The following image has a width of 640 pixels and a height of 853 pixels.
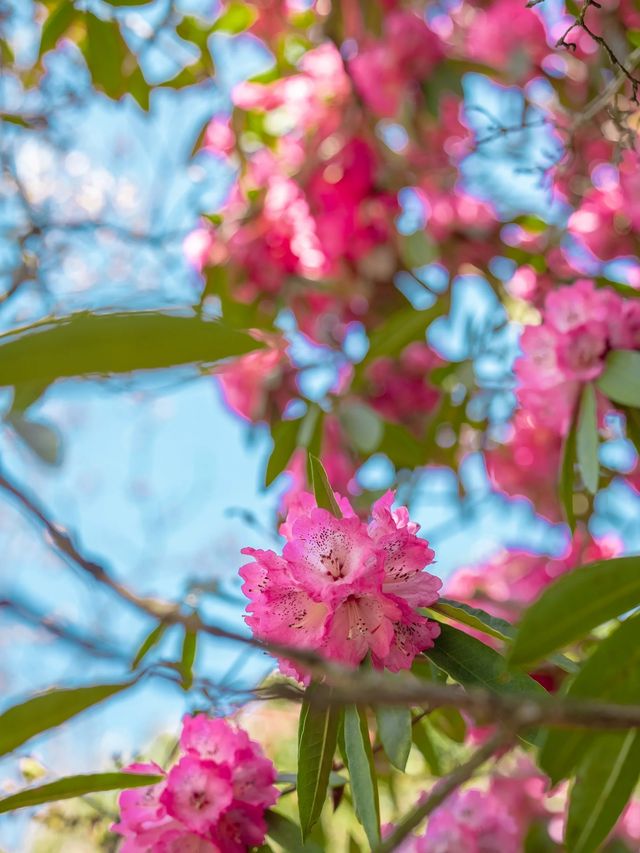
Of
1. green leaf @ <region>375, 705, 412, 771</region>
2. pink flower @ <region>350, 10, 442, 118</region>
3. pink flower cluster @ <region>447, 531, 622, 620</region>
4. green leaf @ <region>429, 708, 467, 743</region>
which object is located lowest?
pink flower cluster @ <region>447, 531, 622, 620</region>

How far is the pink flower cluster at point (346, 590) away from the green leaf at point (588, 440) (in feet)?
0.96

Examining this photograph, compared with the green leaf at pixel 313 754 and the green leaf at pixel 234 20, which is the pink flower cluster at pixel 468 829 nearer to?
the green leaf at pixel 313 754

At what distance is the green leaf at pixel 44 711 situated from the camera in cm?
57

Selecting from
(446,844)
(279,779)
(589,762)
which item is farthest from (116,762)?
(589,762)

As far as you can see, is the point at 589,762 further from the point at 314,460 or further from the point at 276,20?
the point at 276,20

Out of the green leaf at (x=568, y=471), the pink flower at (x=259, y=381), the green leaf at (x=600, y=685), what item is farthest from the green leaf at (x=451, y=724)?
the pink flower at (x=259, y=381)

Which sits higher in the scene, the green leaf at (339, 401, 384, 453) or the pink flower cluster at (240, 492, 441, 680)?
the pink flower cluster at (240, 492, 441, 680)

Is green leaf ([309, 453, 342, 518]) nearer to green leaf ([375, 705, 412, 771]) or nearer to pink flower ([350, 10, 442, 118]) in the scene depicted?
green leaf ([375, 705, 412, 771])

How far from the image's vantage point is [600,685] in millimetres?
548

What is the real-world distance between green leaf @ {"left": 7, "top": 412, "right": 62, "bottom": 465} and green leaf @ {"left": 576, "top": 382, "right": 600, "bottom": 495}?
491 mm

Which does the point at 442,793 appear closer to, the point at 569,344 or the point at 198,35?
the point at 569,344

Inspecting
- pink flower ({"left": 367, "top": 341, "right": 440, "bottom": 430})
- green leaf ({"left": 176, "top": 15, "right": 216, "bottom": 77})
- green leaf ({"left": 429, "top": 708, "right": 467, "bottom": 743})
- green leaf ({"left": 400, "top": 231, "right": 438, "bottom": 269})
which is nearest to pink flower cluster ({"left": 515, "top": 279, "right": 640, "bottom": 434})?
green leaf ({"left": 429, "top": 708, "right": 467, "bottom": 743})

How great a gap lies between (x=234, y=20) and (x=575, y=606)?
172 cm

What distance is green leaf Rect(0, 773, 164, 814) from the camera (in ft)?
2.22
